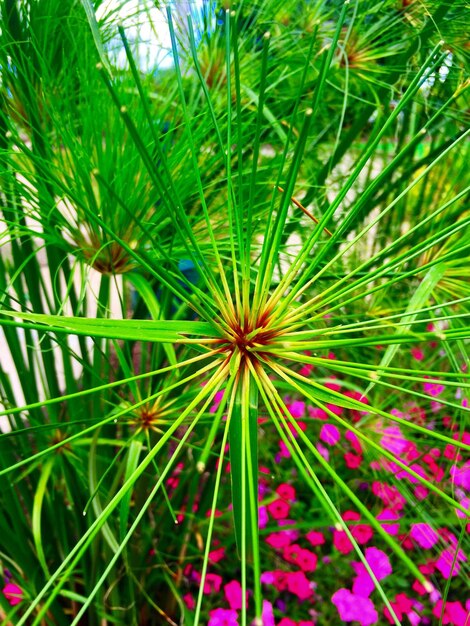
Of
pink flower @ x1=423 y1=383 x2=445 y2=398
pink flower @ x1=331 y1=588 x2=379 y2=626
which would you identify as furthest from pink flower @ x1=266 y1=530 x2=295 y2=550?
pink flower @ x1=423 y1=383 x2=445 y2=398

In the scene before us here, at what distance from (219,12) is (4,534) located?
0.71 m

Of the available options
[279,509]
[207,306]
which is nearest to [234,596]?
[279,509]

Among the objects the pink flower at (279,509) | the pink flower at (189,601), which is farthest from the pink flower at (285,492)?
the pink flower at (189,601)

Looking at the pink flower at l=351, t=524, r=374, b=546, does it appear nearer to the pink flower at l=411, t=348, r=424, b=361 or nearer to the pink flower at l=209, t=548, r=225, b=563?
the pink flower at l=209, t=548, r=225, b=563

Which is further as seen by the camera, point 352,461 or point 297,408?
point 297,408

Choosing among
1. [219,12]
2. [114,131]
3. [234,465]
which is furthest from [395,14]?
[234,465]

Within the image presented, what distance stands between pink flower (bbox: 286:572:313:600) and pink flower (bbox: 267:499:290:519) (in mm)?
89

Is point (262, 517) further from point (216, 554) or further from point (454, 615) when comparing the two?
A: point (454, 615)

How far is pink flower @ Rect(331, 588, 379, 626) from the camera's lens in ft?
2.42

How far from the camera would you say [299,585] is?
0.81m

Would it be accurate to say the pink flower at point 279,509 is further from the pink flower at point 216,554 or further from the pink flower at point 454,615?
the pink flower at point 454,615

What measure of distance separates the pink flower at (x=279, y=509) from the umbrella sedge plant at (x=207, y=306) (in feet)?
0.31

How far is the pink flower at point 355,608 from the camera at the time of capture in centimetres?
74

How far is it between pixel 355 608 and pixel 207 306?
67 centimetres
